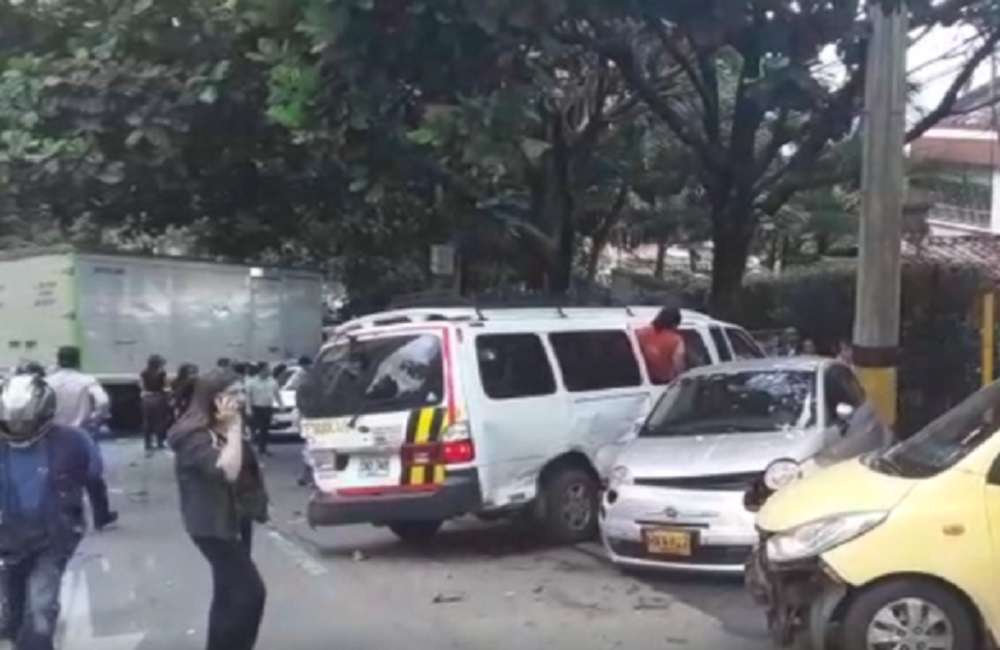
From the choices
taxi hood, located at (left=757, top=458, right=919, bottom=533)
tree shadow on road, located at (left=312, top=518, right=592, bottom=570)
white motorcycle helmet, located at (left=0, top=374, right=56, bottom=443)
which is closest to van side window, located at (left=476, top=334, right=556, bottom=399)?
tree shadow on road, located at (left=312, top=518, right=592, bottom=570)

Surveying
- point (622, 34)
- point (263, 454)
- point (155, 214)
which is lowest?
point (263, 454)

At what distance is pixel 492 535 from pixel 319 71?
4.49 meters

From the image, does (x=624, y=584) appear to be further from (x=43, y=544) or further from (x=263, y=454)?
(x=263, y=454)

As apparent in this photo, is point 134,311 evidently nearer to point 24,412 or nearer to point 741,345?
point 741,345

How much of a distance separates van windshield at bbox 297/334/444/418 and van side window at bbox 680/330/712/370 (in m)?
2.92

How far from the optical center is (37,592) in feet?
23.2

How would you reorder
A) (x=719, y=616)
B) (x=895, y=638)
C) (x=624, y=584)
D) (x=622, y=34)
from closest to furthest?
(x=895, y=638)
(x=719, y=616)
(x=624, y=584)
(x=622, y=34)

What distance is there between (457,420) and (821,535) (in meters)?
4.79

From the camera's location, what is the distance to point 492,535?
14.1m

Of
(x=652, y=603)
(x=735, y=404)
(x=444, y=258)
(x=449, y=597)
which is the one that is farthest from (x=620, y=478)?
(x=444, y=258)

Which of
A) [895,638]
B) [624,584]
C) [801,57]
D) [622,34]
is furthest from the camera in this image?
[622,34]

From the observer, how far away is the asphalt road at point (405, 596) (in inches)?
369

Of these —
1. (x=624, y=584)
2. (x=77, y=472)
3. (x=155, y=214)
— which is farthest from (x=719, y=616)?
(x=155, y=214)

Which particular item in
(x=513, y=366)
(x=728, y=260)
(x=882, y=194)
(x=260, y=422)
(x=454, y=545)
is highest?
(x=882, y=194)
